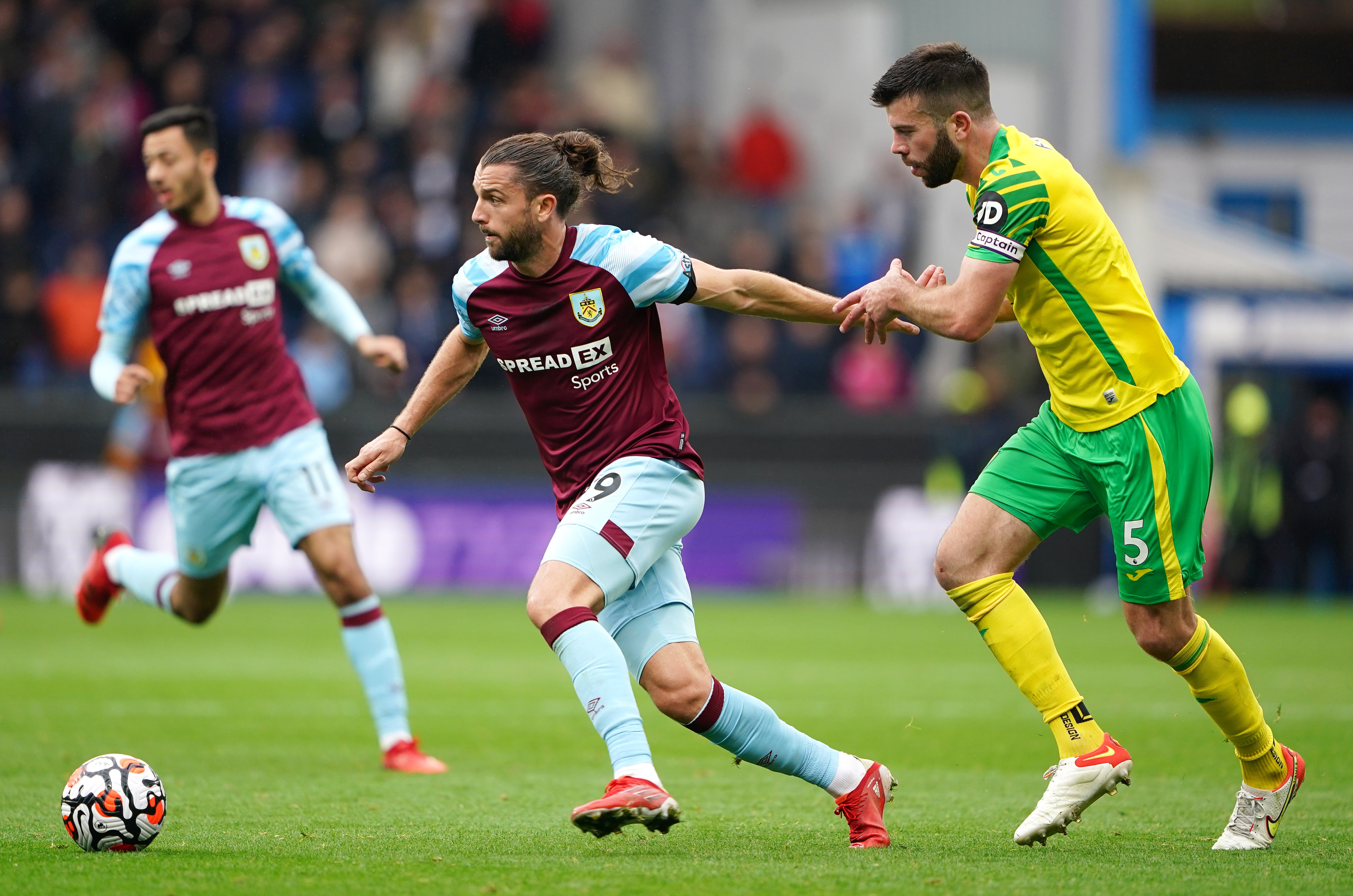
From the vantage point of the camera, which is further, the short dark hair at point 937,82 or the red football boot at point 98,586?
the red football boot at point 98,586

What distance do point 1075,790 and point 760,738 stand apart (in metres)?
1.01

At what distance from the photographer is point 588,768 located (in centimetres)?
754

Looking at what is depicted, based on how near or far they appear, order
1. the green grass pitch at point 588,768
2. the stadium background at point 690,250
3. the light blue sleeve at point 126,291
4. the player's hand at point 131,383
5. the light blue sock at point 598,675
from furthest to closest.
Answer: the stadium background at point 690,250, the light blue sleeve at point 126,291, the player's hand at point 131,383, the light blue sock at point 598,675, the green grass pitch at point 588,768

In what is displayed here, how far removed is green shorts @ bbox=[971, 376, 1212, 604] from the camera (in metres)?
5.46

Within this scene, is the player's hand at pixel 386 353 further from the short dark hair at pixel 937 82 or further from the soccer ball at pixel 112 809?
the short dark hair at pixel 937 82

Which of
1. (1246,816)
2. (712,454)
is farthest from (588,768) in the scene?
(712,454)

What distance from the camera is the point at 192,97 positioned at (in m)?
19.2

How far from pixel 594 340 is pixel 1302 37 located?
81.1 feet

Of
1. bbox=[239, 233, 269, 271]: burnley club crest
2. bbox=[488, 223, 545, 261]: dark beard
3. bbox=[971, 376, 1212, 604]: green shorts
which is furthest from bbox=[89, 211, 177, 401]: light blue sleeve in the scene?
bbox=[971, 376, 1212, 604]: green shorts

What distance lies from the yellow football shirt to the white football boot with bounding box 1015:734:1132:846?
108 cm

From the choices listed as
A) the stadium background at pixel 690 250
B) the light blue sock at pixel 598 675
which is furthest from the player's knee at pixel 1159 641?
the stadium background at pixel 690 250

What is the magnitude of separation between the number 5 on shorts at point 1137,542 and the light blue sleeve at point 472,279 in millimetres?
2211

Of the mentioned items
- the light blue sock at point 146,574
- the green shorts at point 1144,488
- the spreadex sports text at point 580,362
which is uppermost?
the spreadex sports text at point 580,362

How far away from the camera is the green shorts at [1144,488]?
17.9 ft
